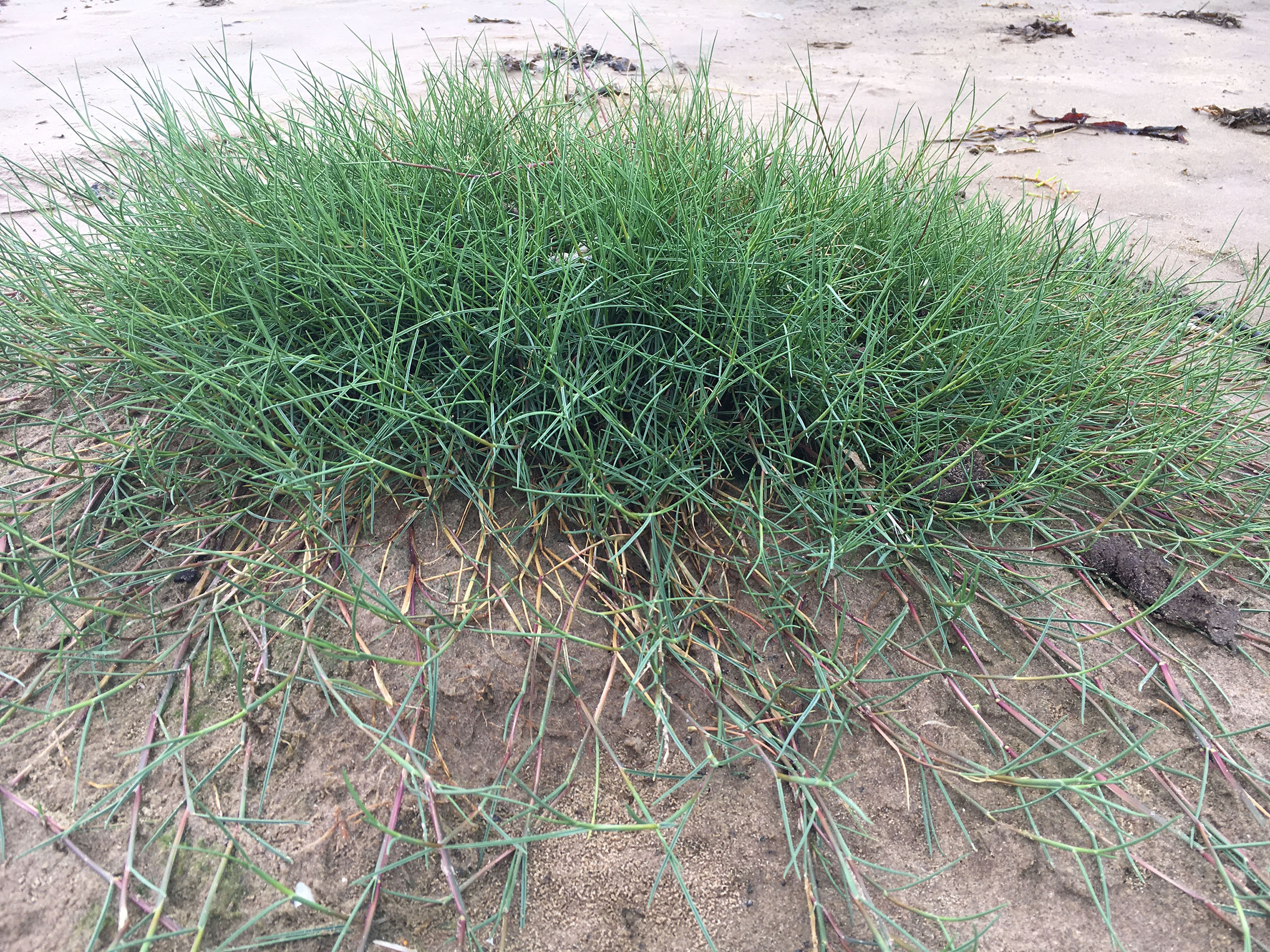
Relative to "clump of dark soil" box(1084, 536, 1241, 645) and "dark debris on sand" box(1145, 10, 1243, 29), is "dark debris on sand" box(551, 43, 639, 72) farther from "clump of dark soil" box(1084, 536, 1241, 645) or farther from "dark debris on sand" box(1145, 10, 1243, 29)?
"dark debris on sand" box(1145, 10, 1243, 29)

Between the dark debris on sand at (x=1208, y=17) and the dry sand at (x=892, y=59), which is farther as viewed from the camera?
the dark debris on sand at (x=1208, y=17)

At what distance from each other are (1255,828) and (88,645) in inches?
72.7

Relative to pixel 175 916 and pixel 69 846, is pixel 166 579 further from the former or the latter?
pixel 175 916

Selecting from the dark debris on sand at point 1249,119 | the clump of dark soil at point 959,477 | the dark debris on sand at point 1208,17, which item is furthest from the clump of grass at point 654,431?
the dark debris on sand at point 1208,17

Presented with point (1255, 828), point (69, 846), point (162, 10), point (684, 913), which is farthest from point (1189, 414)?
point (162, 10)

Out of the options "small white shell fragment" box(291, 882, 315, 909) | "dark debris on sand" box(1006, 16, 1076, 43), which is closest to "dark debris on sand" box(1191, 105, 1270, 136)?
"dark debris on sand" box(1006, 16, 1076, 43)

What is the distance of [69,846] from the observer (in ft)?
3.22

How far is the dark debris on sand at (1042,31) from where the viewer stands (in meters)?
4.39

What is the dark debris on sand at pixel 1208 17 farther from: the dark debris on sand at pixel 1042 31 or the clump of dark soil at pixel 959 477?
the clump of dark soil at pixel 959 477

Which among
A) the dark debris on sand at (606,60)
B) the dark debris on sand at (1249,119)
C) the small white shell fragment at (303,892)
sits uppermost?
the dark debris on sand at (606,60)

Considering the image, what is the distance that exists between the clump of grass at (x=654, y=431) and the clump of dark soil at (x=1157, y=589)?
0.15 ft

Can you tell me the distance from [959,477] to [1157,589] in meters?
0.41

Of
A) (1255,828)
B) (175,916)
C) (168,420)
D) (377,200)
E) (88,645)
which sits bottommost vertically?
(1255,828)

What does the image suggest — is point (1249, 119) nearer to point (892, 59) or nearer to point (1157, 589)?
point (892, 59)
